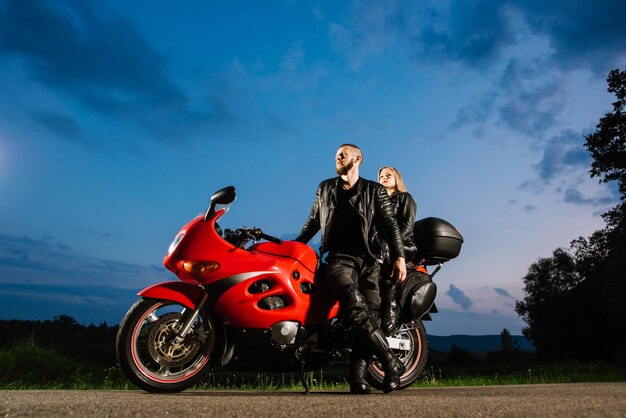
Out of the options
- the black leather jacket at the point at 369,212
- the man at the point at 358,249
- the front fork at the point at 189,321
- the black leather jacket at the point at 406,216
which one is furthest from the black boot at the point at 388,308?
the front fork at the point at 189,321

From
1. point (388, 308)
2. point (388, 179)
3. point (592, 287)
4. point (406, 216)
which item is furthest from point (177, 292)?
point (592, 287)

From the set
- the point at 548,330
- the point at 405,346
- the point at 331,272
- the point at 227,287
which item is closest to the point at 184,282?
the point at 227,287

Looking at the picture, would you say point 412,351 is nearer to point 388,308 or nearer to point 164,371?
point 388,308

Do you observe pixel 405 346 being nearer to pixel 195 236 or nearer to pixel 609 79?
pixel 195 236

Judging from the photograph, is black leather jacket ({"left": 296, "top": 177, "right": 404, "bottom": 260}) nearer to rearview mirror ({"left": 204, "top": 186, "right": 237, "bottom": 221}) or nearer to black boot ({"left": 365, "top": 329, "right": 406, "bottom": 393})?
black boot ({"left": 365, "top": 329, "right": 406, "bottom": 393})

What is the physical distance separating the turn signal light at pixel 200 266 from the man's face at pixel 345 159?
5.20ft

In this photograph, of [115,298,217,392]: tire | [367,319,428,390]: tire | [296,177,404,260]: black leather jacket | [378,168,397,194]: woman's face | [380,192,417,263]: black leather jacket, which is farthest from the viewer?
[378,168,397,194]: woman's face

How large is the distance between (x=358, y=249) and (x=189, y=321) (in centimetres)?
175

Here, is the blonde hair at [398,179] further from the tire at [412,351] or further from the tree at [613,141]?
the tree at [613,141]

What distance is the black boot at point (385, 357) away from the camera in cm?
499

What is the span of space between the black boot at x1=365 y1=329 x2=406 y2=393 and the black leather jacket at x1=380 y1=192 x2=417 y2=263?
1.35m

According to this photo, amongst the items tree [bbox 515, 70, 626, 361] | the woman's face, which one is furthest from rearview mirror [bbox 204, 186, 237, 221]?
tree [bbox 515, 70, 626, 361]

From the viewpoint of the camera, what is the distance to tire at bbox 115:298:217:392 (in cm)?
465

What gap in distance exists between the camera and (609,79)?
2686 cm
